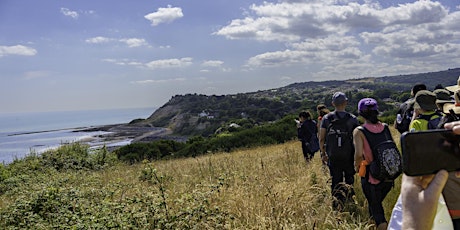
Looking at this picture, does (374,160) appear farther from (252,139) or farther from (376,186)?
(252,139)

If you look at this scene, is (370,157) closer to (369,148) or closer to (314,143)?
(369,148)

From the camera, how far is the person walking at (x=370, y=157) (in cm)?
407

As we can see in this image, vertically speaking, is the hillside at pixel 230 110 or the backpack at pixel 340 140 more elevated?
the backpack at pixel 340 140

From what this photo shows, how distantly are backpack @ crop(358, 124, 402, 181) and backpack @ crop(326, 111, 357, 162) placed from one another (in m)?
0.80

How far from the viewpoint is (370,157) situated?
13.3 feet

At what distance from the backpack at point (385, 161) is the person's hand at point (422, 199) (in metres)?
2.79

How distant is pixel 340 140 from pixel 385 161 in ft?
3.44

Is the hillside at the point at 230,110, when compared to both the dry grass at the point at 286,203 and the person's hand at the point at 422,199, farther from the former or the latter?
the person's hand at the point at 422,199

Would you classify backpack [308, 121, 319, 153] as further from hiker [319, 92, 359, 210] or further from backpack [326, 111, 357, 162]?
backpack [326, 111, 357, 162]

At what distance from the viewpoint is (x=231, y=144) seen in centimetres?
3269

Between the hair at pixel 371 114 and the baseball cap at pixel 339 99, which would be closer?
the hair at pixel 371 114

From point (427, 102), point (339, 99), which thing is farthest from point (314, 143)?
point (427, 102)

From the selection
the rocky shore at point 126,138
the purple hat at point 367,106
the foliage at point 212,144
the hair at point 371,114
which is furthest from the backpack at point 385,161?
the rocky shore at point 126,138

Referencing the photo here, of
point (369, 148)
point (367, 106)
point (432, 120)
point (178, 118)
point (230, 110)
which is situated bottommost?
point (178, 118)
